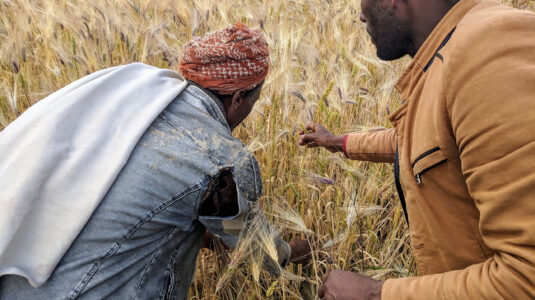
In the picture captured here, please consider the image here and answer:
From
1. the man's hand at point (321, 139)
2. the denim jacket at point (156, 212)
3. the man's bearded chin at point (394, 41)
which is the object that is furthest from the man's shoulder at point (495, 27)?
the man's hand at point (321, 139)

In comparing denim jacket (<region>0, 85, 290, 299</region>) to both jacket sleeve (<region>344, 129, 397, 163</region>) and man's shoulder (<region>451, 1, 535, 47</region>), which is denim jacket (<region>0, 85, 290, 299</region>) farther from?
man's shoulder (<region>451, 1, 535, 47</region>)

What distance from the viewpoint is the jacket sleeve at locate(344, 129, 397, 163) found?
1.52m

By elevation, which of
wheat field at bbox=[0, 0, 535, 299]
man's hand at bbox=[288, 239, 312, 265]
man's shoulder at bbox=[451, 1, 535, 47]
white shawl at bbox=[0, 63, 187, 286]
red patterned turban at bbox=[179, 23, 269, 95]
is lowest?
man's hand at bbox=[288, 239, 312, 265]

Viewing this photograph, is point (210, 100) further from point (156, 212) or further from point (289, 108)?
point (289, 108)

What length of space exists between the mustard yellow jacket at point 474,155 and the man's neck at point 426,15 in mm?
45

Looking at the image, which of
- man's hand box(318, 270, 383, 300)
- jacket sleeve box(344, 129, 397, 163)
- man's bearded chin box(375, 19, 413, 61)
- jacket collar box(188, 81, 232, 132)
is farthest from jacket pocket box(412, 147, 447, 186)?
jacket collar box(188, 81, 232, 132)

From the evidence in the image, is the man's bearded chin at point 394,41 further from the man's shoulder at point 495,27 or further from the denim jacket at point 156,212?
the denim jacket at point 156,212

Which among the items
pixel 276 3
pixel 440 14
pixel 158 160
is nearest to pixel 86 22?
pixel 276 3

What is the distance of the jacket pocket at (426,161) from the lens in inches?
32.9

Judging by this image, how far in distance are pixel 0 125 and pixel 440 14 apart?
224 centimetres

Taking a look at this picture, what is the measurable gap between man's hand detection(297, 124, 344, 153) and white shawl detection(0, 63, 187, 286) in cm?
85

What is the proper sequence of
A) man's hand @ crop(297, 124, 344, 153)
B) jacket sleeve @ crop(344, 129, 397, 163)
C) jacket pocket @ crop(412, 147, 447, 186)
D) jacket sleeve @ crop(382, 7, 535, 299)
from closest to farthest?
jacket sleeve @ crop(382, 7, 535, 299)
jacket pocket @ crop(412, 147, 447, 186)
jacket sleeve @ crop(344, 129, 397, 163)
man's hand @ crop(297, 124, 344, 153)

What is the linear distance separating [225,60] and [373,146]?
0.71 m

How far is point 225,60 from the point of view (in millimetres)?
1428
